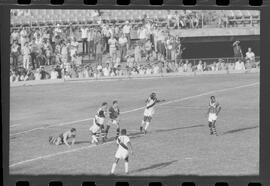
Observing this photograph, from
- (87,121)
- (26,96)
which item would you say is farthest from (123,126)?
(26,96)

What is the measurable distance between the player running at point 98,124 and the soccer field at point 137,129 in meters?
0.14

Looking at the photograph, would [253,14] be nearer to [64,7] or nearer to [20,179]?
[64,7]

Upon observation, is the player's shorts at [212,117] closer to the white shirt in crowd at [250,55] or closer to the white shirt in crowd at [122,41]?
the white shirt in crowd at [250,55]

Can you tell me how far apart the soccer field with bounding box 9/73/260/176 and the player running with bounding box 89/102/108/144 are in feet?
0.46

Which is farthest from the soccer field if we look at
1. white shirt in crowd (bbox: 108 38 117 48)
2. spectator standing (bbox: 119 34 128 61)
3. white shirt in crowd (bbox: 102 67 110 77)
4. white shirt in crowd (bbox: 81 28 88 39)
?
white shirt in crowd (bbox: 81 28 88 39)

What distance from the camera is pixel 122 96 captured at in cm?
2081

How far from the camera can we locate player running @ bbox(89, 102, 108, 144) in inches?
778

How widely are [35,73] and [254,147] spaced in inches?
229

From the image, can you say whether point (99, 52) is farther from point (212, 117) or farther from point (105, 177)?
point (105, 177)

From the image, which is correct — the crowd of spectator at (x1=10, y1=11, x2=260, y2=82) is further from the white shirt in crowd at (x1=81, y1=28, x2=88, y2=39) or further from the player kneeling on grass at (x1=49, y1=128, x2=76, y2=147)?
the player kneeling on grass at (x1=49, y1=128, x2=76, y2=147)

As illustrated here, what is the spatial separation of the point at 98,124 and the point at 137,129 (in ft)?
3.50

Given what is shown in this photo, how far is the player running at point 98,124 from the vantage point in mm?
19766

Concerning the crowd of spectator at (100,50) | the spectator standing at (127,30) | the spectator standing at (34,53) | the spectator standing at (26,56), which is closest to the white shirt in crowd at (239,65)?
the crowd of spectator at (100,50)

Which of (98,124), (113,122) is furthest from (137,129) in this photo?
(98,124)
